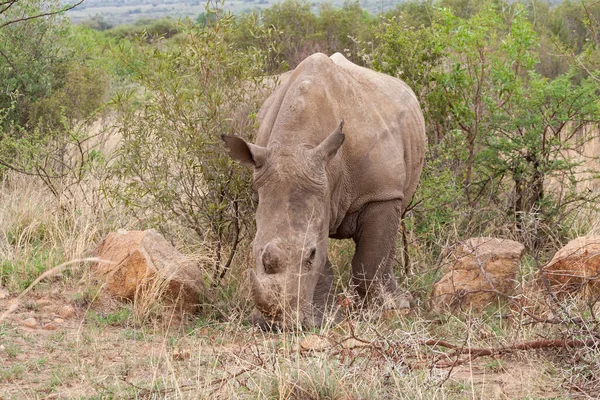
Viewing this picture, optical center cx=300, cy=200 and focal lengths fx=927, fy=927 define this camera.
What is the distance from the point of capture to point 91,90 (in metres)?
12.6

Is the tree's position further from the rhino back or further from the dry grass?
the rhino back

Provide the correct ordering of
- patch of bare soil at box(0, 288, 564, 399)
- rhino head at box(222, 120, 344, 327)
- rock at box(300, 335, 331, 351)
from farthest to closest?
rhino head at box(222, 120, 344, 327)
rock at box(300, 335, 331, 351)
patch of bare soil at box(0, 288, 564, 399)

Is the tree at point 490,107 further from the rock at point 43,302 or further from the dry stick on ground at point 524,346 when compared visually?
the rock at point 43,302

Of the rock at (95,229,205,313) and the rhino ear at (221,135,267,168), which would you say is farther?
the rock at (95,229,205,313)

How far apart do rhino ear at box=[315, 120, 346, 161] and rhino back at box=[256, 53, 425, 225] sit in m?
0.21

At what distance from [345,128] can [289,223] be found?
3.63ft

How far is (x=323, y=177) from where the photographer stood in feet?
20.4

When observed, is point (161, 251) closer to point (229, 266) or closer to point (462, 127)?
point (229, 266)

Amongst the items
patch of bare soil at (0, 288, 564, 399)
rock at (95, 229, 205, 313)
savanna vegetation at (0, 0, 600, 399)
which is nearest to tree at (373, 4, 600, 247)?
savanna vegetation at (0, 0, 600, 399)

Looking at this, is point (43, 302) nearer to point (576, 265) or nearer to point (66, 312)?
point (66, 312)

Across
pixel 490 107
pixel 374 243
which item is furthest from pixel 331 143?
pixel 490 107

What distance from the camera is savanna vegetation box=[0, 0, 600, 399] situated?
4.96 metres

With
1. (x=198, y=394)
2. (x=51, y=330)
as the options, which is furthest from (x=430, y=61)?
(x=198, y=394)

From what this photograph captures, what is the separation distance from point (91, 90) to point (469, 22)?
234 inches
